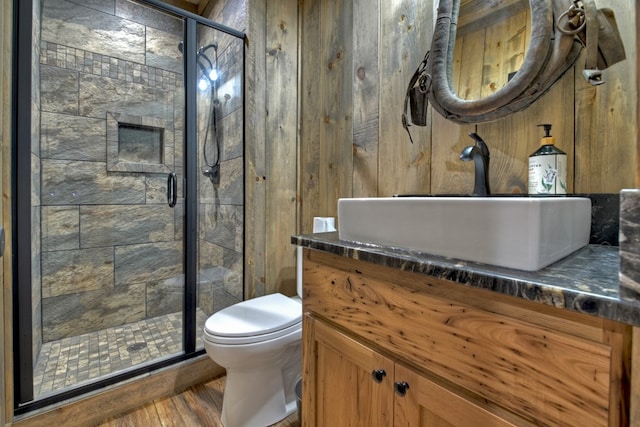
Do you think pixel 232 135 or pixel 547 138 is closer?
pixel 547 138

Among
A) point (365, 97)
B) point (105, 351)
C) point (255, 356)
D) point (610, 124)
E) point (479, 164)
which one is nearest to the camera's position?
point (610, 124)

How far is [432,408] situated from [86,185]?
240 cm

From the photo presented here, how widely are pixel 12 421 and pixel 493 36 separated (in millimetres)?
2384

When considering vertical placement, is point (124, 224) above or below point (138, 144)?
below

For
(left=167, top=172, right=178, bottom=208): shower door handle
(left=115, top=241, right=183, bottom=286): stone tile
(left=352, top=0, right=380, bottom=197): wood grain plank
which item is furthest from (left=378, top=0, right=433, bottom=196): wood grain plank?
(left=115, top=241, right=183, bottom=286): stone tile

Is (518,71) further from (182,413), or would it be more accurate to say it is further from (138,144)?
(138,144)

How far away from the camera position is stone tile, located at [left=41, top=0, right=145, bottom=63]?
73.2 inches

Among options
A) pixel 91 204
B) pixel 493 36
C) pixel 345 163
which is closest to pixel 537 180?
pixel 493 36

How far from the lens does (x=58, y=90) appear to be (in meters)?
1.90

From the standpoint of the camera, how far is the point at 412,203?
2.31 feet

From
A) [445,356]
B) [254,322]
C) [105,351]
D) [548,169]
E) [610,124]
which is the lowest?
[105,351]

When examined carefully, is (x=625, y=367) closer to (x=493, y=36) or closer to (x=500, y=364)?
(x=500, y=364)

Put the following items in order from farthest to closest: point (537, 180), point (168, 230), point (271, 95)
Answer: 1. point (168, 230)
2. point (271, 95)
3. point (537, 180)

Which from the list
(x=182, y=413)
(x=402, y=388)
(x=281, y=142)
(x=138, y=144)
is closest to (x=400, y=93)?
(x=281, y=142)
